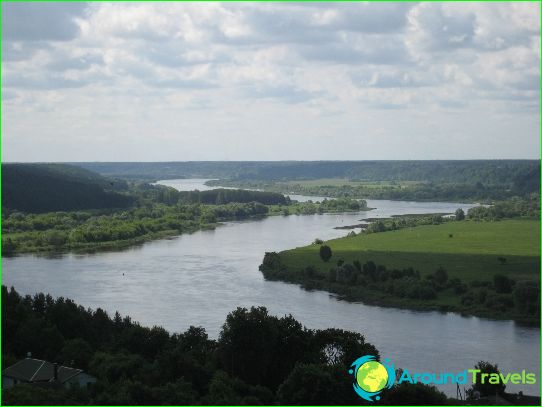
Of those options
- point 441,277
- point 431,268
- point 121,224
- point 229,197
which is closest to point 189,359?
point 441,277

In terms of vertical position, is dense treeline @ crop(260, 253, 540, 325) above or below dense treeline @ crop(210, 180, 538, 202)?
below

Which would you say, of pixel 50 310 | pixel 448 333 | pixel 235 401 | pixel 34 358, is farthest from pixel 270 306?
pixel 235 401

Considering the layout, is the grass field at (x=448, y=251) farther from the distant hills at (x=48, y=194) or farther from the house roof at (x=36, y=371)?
the distant hills at (x=48, y=194)

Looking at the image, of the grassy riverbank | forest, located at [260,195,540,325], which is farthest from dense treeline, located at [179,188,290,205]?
the grassy riverbank

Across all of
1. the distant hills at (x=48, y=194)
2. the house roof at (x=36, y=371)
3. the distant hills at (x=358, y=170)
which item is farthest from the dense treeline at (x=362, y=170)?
the house roof at (x=36, y=371)

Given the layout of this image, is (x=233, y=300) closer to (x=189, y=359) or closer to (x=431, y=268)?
(x=431, y=268)

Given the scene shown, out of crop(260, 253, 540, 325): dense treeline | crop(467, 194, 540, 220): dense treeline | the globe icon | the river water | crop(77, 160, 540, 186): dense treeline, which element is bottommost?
the river water

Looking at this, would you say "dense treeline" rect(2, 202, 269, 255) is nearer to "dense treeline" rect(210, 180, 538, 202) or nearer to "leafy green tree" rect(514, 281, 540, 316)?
"dense treeline" rect(210, 180, 538, 202)
